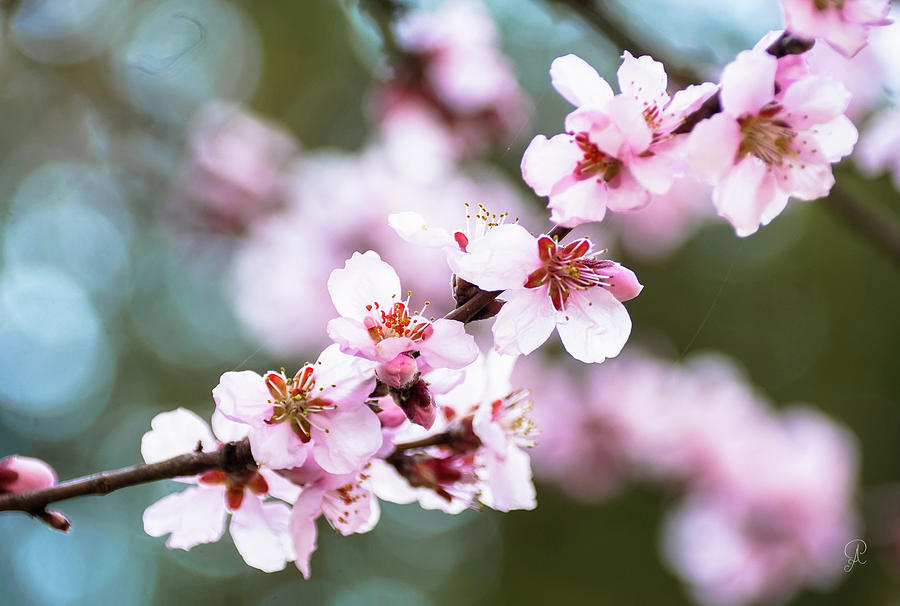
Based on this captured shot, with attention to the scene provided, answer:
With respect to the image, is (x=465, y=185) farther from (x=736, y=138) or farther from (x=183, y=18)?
(x=736, y=138)

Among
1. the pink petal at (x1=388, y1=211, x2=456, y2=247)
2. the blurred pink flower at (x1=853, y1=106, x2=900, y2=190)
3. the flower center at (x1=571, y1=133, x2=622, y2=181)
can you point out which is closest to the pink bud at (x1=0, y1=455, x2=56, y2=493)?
the pink petal at (x1=388, y1=211, x2=456, y2=247)

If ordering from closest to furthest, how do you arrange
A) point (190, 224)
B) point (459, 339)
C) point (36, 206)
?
point (459, 339) → point (190, 224) → point (36, 206)

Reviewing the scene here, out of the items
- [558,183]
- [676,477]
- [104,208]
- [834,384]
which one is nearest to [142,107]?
[104,208]

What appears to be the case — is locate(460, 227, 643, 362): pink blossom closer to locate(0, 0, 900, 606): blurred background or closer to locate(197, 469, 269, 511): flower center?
locate(197, 469, 269, 511): flower center

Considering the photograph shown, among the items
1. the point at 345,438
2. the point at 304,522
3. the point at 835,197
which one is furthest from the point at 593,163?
the point at 835,197

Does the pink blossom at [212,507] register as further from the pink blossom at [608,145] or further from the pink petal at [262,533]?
the pink blossom at [608,145]

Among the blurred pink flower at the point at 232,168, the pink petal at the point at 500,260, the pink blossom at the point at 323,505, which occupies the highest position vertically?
the pink petal at the point at 500,260

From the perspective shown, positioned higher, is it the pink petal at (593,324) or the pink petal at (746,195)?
the pink petal at (746,195)

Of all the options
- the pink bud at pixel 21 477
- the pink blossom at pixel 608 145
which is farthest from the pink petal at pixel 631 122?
the pink bud at pixel 21 477
